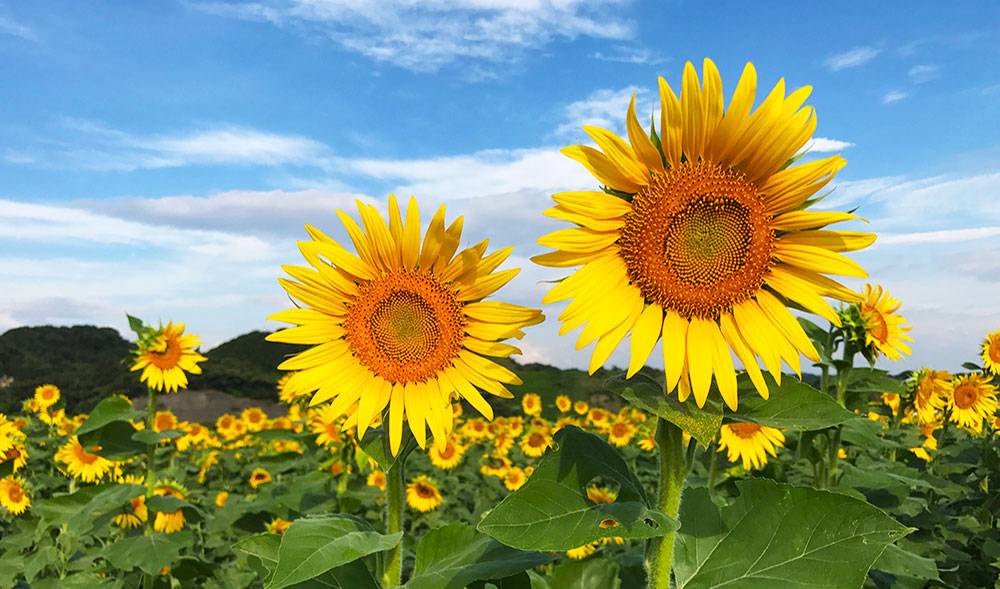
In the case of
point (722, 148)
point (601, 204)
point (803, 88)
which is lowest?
point (601, 204)

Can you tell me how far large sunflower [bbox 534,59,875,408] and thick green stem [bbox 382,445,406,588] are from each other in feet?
3.14

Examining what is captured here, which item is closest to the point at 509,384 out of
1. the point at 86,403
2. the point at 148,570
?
the point at 148,570

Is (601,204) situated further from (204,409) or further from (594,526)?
(204,409)

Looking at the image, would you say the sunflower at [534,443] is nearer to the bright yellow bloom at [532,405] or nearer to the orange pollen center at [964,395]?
the bright yellow bloom at [532,405]

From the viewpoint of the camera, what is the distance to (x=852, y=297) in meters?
2.09

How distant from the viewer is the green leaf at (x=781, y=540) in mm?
2066

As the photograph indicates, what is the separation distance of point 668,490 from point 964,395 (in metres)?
7.21

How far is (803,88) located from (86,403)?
1521 centimetres

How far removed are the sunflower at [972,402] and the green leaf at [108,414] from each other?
7.31 m

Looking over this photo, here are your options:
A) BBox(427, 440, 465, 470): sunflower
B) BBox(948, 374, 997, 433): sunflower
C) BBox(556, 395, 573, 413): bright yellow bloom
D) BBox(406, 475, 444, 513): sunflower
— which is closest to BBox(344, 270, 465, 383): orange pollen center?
BBox(406, 475, 444, 513): sunflower

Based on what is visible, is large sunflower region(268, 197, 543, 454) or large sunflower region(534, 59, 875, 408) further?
large sunflower region(268, 197, 543, 454)

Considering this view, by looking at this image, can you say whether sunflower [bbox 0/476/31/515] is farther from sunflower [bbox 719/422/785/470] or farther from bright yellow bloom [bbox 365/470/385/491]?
sunflower [bbox 719/422/785/470]

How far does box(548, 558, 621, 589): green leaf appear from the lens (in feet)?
8.22

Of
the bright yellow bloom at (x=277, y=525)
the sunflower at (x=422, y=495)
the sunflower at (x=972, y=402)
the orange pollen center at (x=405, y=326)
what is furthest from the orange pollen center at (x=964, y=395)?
the orange pollen center at (x=405, y=326)
